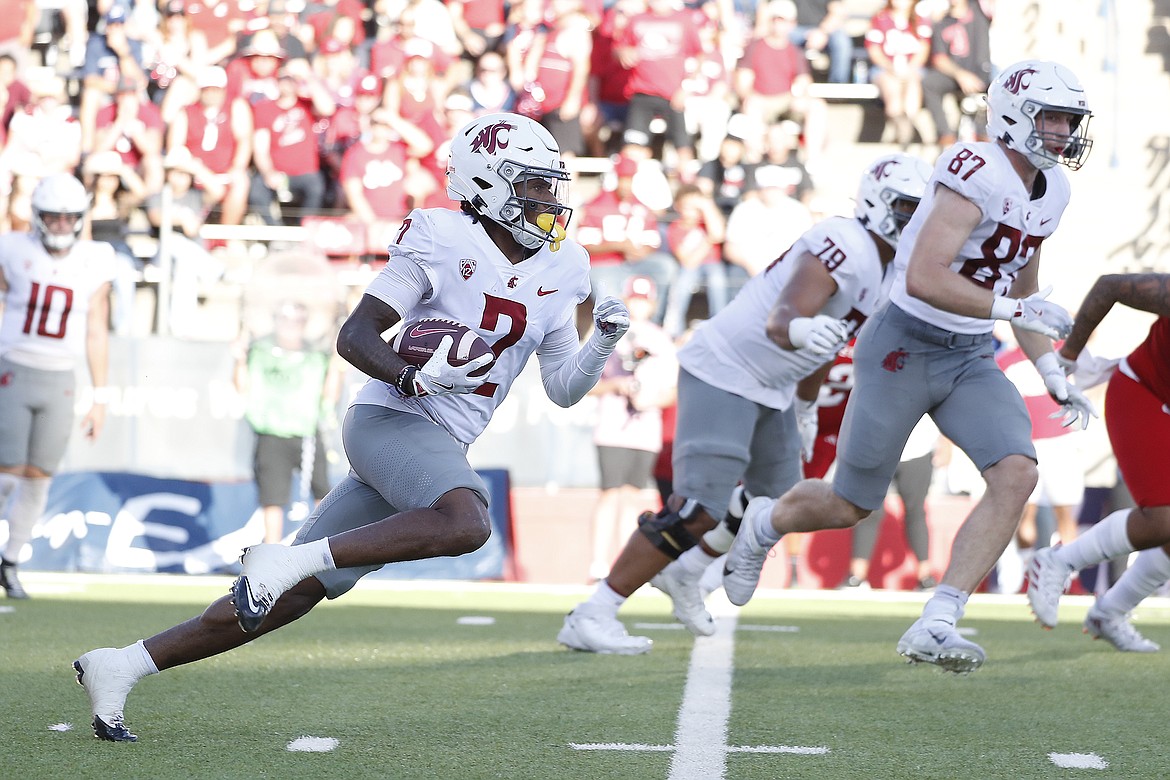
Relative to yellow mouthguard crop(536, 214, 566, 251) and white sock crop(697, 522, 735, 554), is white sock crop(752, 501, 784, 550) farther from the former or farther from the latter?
yellow mouthguard crop(536, 214, 566, 251)

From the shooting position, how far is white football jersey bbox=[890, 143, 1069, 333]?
437 cm

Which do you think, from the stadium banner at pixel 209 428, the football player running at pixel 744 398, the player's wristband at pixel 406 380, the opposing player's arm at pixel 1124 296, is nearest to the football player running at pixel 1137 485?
the opposing player's arm at pixel 1124 296

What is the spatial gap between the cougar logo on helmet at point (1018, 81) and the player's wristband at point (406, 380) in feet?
6.95

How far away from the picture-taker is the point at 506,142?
3.92 meters

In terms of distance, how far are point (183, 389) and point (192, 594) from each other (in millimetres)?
2258

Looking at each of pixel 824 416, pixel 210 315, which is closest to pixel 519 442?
pixel 210 315

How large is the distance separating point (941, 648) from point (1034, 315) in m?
0.95

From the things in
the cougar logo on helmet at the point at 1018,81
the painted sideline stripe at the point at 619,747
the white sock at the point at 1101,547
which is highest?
the cougar logo on helmet at the point at 1018,81

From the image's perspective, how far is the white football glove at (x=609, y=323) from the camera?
378 cm

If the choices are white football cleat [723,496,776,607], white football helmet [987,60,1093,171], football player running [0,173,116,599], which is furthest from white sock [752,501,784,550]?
football player running [0,173,116,599]

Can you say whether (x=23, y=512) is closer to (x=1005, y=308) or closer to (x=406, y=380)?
(x=406, y=380)

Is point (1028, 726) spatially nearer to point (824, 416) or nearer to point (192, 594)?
point (824, 416)

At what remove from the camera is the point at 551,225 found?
3.85m

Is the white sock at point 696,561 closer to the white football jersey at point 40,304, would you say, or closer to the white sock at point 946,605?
the white sock at point 946,605
